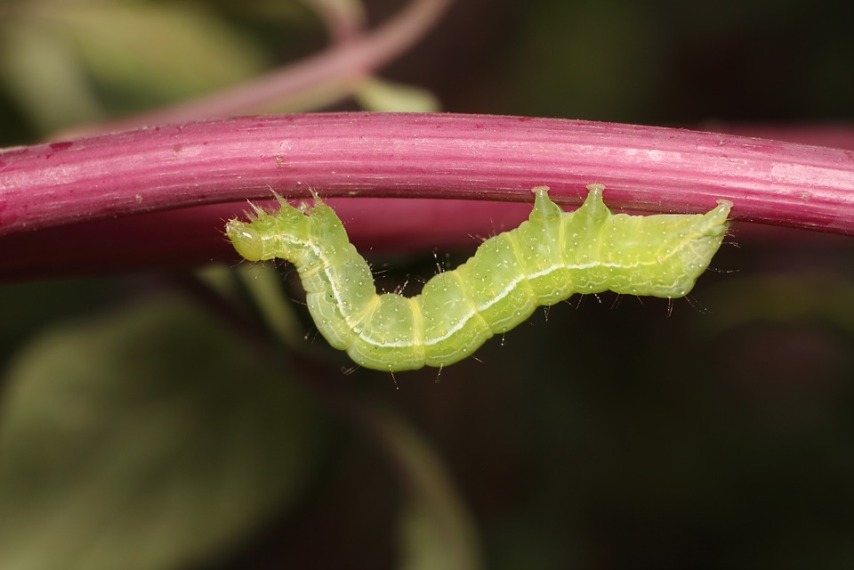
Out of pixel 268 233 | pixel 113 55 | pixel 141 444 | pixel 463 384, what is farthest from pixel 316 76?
pixel 463 384

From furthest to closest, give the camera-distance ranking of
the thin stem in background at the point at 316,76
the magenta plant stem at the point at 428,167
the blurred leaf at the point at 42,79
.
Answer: the blurred leaf at the point at 42,79 < the thin stem in background at the point at 316,76 < the magenta plant stem at the point at 428,167

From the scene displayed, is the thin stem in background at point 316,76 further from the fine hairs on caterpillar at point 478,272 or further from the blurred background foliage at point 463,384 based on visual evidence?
the fine hairs on caterpillar at point 478,272

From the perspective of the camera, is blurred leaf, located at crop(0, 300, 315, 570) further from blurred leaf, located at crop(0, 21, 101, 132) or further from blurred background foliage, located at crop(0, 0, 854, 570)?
blurred leaf, located at crop(0, 21, 101, 132)

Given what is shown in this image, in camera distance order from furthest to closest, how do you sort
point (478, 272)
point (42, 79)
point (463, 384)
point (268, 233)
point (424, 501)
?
point (463, 384)
point (42, 79)
point (424, 501)
point (478, 272)
point (268, 233)

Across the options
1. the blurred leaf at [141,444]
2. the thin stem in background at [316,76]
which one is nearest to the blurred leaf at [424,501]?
the blurred leaf at [141,444]

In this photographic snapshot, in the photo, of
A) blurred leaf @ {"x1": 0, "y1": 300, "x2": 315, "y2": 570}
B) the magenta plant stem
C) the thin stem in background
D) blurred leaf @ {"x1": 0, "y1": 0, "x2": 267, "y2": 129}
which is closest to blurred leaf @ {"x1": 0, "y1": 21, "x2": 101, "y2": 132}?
blurred leaf @ {"x1": 0, "y1": 0, "x2": 267, "y2": 129}

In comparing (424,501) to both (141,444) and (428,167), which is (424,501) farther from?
(428,167)

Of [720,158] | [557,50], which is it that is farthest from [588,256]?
[557,50]

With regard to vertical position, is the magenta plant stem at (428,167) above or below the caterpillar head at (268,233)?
below
